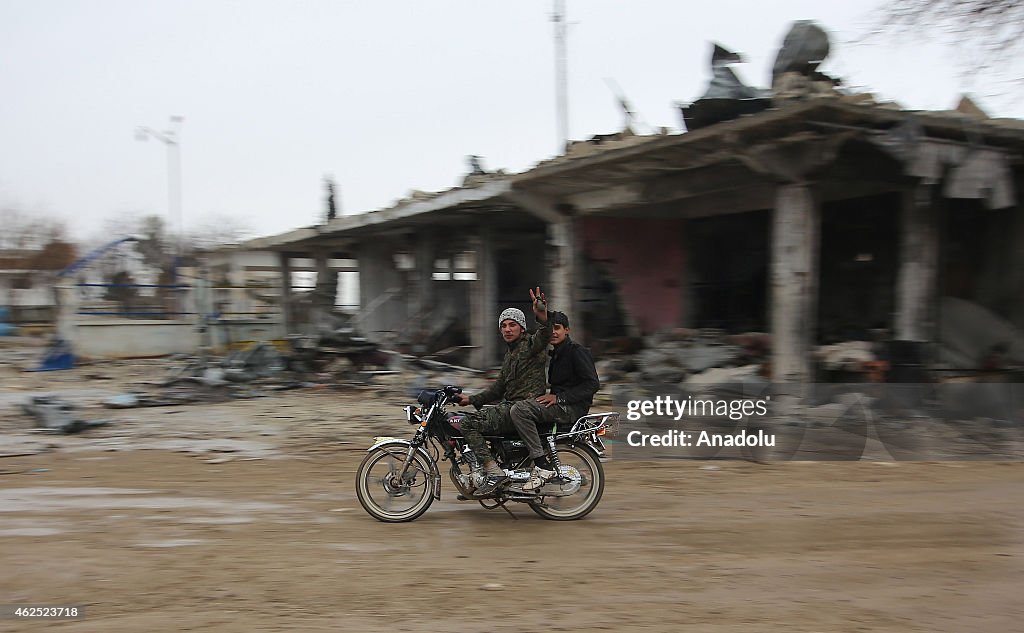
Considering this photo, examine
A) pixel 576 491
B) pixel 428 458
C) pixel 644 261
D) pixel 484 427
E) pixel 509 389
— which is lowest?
→ pixel 576 491

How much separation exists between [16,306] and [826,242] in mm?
37414

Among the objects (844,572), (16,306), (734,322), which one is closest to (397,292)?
(734,322)

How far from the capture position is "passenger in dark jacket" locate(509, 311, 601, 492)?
20.4ft

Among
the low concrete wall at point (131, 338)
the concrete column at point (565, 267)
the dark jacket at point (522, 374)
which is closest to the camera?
the dark jacket at point (522, 374)

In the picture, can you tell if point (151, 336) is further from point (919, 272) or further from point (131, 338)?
point (919, 272)

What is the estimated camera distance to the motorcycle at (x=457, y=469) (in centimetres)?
630

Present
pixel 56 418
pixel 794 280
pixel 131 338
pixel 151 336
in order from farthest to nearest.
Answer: pixel 151 336 < pixel 131 338 < pixel 56 418 < pixel 794 280

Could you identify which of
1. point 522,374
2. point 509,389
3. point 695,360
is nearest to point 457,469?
point 509,389

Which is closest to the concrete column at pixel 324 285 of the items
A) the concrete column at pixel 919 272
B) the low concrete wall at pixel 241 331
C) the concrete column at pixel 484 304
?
the low concrete wall at pixel 241 331

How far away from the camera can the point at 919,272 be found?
39.4 feet

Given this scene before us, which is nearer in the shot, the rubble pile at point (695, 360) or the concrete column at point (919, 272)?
the concrete column at point (919, 272)

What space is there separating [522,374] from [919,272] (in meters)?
8.38

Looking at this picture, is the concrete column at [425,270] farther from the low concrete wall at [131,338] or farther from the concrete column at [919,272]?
the concrete column at [919,272]

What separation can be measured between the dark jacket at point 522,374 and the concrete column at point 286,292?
71.1 feet
